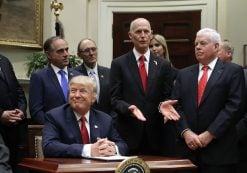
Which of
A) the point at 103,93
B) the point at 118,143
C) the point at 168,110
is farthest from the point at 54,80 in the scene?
the point at 118,143

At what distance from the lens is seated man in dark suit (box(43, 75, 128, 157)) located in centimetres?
344

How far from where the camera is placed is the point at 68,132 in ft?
11.6

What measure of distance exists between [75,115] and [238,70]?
1.45m

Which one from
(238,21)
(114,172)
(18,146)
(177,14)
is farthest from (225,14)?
(114,172)

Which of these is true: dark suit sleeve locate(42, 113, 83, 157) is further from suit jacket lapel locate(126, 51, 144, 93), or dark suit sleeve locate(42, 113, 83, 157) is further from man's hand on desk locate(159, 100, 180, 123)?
suit jacket lapel locate(126, 51, 144, 93)

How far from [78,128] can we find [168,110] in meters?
0.98

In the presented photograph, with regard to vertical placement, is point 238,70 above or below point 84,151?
above

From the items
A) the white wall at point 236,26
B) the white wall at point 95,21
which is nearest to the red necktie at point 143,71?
the white wall at point 95,21

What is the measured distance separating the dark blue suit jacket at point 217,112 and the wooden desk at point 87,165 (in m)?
0.90

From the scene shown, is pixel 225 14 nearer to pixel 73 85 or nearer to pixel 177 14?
pixel 177 14

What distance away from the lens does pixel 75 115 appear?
3648 mm

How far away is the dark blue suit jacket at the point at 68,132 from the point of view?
343cm

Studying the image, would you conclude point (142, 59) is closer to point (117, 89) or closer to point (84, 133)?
point (117, 89)

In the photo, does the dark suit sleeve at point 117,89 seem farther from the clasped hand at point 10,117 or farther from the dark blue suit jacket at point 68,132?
the clasped hand at point 10,117
